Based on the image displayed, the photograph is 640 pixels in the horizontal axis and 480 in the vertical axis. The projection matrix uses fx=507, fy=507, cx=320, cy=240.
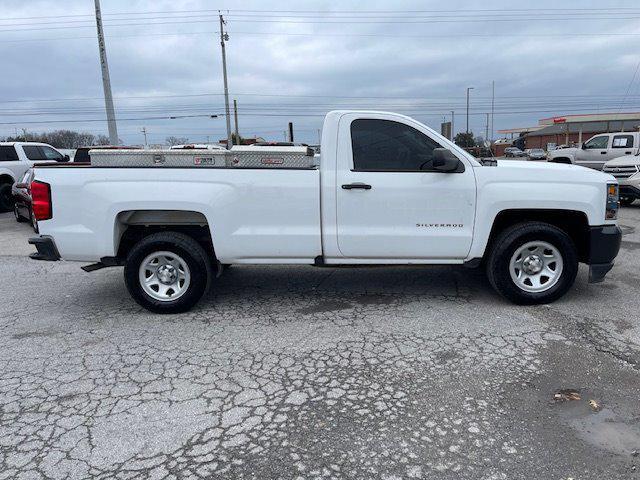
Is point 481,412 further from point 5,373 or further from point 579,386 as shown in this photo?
point 5,373

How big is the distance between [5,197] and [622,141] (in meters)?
20.0

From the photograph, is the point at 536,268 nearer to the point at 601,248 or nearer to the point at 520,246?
the point at 520,246

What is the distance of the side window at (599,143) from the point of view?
58.9 feet

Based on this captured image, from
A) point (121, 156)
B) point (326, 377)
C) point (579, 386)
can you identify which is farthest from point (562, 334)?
point (121, 156)

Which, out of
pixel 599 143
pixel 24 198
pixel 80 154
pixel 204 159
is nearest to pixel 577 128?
pixel 599 143

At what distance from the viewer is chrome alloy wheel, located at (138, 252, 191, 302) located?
5.20 metres

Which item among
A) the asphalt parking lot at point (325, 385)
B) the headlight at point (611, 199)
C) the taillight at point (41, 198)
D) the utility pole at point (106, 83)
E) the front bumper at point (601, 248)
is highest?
the utility pole at point (106, 83)

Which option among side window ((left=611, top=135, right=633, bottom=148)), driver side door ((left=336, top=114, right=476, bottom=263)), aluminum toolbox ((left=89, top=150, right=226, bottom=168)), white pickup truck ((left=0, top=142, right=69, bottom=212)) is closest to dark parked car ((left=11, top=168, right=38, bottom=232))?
white pickup truck ((left=0, top=142, right=69, bottom=212))

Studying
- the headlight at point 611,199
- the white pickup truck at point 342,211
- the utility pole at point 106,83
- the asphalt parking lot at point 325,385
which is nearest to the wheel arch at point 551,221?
the white pickup truck at point 342,211

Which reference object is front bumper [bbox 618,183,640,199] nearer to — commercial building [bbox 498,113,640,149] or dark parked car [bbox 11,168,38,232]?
dark parked car [bbox 11,168,38,232]

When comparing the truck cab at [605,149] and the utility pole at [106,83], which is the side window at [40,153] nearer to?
the utility pole at [106,83]

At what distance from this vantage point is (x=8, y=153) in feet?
48.2

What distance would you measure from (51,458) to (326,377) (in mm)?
1838

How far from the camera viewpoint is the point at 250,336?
464cm
